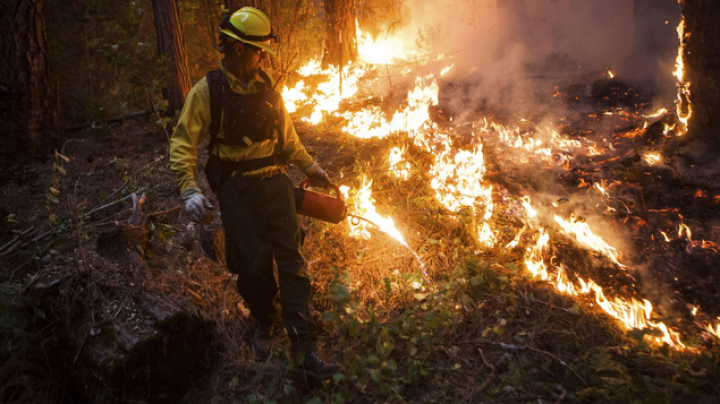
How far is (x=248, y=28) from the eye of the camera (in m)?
2.86

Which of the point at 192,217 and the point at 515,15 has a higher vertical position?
the point at 515,15

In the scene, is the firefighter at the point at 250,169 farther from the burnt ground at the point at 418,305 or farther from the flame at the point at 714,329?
the flame at the point at 714,329

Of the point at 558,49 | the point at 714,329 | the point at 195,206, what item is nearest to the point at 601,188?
the point at 714,329

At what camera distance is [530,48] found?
374 inches

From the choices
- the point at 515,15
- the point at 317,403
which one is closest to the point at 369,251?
the point at 317,403

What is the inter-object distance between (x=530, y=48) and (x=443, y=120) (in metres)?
4.52

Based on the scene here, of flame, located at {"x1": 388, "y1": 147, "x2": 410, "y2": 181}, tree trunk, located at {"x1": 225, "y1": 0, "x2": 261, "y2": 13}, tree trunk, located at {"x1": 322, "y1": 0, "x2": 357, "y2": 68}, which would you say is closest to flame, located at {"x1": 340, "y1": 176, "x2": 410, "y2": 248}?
flame, located at {"x1": 388, "y1": 147, "x2": 410, "y2": 181}

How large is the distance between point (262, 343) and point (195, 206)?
134 cm

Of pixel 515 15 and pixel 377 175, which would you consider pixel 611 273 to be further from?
pixel 515 15

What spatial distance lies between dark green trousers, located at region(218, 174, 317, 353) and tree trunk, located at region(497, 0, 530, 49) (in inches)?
359

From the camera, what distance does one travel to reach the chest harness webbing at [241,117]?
2844mm

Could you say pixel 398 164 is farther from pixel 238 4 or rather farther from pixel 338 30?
pixel 338 30

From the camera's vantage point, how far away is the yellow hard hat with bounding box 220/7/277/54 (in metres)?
2.85

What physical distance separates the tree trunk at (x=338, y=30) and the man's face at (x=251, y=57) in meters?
6.35
